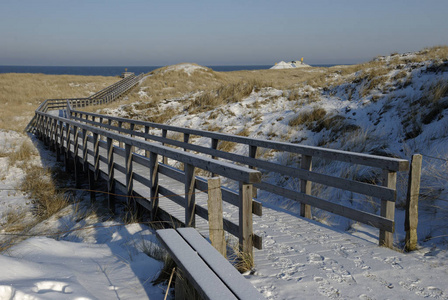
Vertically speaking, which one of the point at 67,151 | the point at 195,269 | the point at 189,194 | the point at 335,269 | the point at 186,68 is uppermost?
the point at 186,68

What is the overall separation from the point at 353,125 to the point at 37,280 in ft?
30.6

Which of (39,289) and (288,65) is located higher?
(288,65)

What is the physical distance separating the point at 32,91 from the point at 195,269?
44396 mm

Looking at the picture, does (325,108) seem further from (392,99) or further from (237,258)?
(237,258)

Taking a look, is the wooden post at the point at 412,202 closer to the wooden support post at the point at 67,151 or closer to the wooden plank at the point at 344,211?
the wooden plank at the point at 344,211

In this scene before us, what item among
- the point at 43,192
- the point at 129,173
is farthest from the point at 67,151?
the point at 129,173

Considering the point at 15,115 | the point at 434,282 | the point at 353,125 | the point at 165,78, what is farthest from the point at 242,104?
the point at 165,78

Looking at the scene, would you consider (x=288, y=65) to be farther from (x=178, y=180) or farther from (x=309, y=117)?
(x=178, y=180)

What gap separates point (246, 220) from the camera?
4039 mm

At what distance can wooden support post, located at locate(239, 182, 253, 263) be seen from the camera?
13.0ft

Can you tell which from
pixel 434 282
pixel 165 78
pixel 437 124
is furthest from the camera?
pixel 165 78

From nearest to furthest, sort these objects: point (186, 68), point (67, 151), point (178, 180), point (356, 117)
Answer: point (178, 180) < point (356, 117) < point (67, 151) < point (186, 68)

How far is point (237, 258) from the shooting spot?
4.13m

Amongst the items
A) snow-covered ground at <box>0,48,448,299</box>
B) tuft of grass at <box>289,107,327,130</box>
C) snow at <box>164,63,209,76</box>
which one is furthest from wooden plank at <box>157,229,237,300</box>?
snow at <box>164,63,209,76</box>
